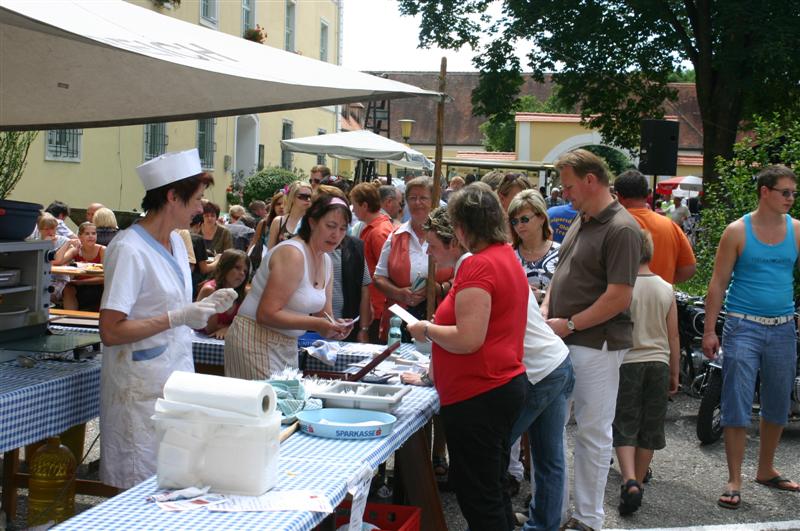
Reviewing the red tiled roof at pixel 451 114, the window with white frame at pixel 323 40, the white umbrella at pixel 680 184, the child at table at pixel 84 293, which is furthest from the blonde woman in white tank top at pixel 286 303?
the red tiled roof at pixel 451 114

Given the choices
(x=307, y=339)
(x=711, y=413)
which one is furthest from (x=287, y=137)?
(x=307, y=339)

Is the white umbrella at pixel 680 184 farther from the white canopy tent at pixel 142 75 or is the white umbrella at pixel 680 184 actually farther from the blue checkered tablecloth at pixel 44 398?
the blue checkered tablecloth at pixel 44 398

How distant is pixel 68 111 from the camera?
5465mm

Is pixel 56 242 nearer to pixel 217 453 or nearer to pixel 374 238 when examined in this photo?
pixel 374 238

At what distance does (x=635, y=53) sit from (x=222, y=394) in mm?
19534

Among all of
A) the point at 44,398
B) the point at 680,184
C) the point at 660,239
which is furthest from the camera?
the point at 680,184

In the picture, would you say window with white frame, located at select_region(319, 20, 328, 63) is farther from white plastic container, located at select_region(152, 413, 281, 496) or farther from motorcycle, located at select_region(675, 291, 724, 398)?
white plastic container, located at select_region(152, 413, 281, 496)

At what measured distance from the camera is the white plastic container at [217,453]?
9.00ft

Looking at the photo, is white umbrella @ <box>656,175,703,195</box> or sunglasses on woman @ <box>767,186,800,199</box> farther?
white umbrella @ <box>656,175,703,195</box>

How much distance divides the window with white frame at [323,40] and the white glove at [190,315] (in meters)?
27.8

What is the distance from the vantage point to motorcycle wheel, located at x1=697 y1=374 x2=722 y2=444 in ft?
22.6

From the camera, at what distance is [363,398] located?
3859 mm

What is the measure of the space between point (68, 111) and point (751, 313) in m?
4.25

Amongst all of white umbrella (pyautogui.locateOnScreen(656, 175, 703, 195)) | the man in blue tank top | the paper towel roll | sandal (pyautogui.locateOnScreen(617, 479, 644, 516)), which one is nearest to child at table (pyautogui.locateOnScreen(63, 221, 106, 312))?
sandal (pyautogui.locateOnScreen(617, 479, 644, 516))
